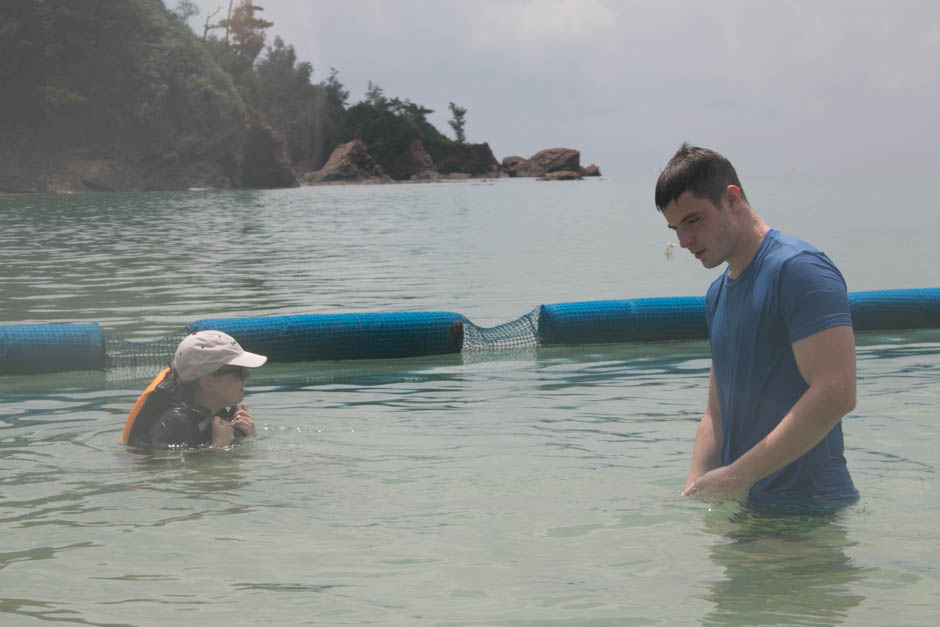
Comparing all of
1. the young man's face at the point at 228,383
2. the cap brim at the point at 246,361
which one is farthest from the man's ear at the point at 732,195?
the young man's face at the point at 228,383

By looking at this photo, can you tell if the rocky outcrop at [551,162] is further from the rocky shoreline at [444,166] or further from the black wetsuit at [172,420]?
the black wetsuit at [172,420]

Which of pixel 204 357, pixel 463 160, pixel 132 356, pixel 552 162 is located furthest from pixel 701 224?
pixel 552 162

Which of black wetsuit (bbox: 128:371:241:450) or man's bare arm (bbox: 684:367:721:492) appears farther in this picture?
black wetsuit (bbox: 128:371:241:450)

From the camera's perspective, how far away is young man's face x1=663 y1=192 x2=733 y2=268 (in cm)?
392

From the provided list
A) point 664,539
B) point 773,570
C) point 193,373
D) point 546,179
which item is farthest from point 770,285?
point 546,179

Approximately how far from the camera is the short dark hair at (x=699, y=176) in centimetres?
388

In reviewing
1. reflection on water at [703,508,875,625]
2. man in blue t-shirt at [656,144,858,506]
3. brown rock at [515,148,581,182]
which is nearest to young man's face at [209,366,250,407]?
reflection on water at [703,508,875,625]

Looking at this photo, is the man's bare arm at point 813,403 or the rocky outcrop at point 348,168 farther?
the rocky outcrop at point 348,168

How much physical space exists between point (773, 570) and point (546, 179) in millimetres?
186714

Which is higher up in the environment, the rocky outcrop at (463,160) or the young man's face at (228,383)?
the rocky outcrop at (463,160)

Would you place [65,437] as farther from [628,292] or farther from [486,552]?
[628,292]

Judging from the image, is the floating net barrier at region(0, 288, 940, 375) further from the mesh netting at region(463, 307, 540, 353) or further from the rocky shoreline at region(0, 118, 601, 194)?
the rocky shoreline at region(0, 118, 601, 194)

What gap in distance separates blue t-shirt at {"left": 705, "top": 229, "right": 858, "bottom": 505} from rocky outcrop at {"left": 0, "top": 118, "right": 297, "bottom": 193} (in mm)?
93943

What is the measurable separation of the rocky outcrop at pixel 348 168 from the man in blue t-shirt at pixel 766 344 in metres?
154
